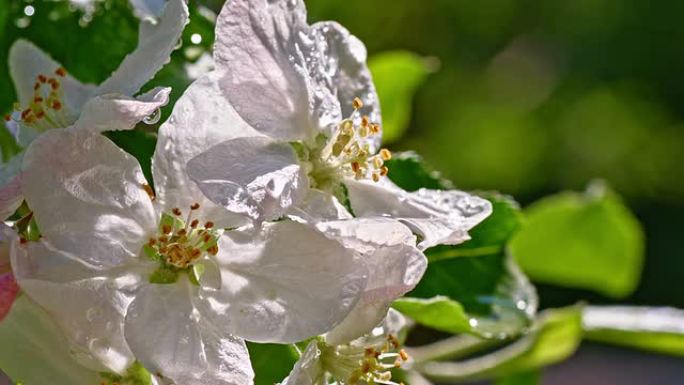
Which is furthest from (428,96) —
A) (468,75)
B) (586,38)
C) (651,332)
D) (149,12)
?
(149,12)

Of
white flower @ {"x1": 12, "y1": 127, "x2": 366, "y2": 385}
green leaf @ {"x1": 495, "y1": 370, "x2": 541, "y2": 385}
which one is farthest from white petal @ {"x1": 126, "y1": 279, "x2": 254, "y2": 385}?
green leaf @ {"x1": 495, "y1": 370, "x2": 541, "y2": 385}

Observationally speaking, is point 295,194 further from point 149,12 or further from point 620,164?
point 620,164

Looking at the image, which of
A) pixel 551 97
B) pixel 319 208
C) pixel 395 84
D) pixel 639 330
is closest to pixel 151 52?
pixel 319 208

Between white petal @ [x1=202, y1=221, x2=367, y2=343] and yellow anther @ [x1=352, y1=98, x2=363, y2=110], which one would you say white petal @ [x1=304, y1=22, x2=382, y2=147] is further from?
white petal @ [x1=202, y1=221, x2=367, y2=343]

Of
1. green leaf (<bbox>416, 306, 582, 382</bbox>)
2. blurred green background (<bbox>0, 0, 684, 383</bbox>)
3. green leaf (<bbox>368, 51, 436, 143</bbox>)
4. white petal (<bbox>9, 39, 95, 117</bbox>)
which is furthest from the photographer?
blurred green background (<bbox>0, 0, 684, 383</bbox>)

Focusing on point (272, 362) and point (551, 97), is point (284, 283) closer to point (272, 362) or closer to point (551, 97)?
point (272, 362)

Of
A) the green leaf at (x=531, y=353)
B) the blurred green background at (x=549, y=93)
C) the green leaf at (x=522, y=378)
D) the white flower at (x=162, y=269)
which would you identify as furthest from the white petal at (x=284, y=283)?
the blurred green background at (x=549, y=93)
